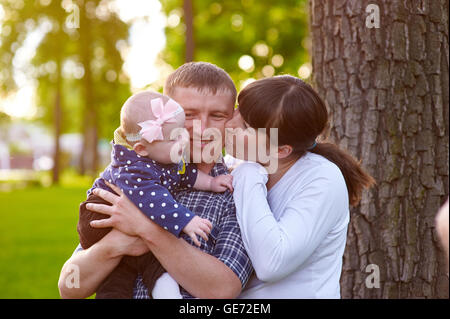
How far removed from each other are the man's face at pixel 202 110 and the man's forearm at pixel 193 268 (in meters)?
0.46

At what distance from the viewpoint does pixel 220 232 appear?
2.13 m

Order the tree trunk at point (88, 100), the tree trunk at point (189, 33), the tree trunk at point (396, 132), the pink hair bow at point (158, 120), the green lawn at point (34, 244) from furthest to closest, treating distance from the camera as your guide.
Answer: the tree trunk at point (88, 100) → the green lawn at point (34, 244) → the tree trunk at point (189, 33) → the tree trunk at point (396, 132) → the pink hair bow at point (158, 120)

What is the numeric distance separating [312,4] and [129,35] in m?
19.3

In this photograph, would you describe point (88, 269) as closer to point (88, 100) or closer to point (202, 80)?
point (202, 80)

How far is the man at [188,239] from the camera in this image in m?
2.01

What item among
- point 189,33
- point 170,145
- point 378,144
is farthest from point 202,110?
point 189,33

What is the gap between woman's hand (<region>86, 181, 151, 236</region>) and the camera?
2.08 meters

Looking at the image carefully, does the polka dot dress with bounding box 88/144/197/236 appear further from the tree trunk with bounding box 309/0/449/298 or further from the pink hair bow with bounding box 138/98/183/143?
the tree trunk with bounding box 309/0/449/298

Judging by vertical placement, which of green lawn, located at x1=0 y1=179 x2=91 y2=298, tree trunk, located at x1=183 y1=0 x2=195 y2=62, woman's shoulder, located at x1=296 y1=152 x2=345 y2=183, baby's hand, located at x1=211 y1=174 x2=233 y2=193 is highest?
tree trunk, located at x1=183 y1=0 x2=195 y2=62

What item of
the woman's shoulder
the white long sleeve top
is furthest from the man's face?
the woman's shoulder

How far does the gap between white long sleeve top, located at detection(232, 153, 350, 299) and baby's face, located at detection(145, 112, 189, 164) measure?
10.4 inches

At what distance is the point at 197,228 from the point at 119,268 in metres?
0.42

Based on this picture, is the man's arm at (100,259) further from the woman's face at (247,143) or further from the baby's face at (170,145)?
the woman's face at (247,143)

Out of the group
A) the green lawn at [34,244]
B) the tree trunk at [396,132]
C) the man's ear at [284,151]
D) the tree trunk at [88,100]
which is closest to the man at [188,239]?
the man's ear at [284,151]
